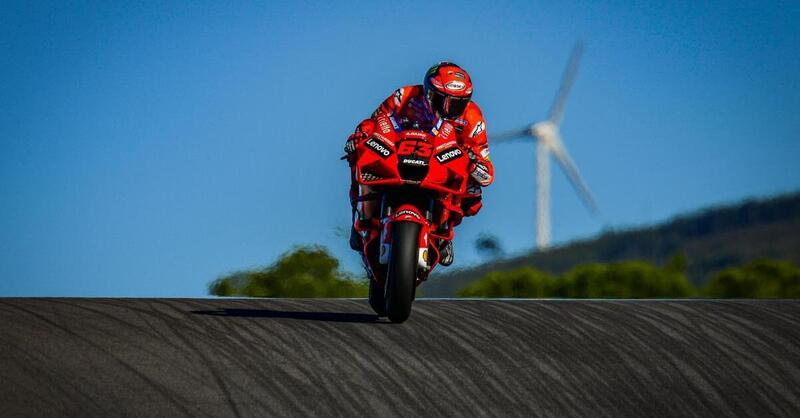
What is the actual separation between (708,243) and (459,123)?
72630mm

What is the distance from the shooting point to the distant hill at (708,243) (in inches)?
2744

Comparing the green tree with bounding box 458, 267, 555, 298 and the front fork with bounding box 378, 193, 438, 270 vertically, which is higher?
the green tree with bounding box 458, 267, 555, 298

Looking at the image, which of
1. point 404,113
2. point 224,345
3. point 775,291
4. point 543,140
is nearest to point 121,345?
point 224,345

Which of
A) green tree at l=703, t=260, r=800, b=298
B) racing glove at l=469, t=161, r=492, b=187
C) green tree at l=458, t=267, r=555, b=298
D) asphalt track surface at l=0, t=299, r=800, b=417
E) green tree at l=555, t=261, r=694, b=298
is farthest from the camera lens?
green tree at l=458, t=267, r=555, b=298

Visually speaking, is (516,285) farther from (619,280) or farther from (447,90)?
(447,90)

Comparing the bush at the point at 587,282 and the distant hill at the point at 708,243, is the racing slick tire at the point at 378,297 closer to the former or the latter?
the distant hill at the point at 708,243

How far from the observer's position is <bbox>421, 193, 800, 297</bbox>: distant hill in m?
69.7

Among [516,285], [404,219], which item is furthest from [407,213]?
[516,285]

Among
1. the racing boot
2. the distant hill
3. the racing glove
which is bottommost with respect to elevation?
the racing boot

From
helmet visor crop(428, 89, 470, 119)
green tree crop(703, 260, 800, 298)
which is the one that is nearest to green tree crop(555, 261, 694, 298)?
green tree crop(703, 260, 800, 298)

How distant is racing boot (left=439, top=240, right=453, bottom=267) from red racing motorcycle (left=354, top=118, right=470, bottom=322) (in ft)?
0.37

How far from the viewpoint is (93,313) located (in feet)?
41.4

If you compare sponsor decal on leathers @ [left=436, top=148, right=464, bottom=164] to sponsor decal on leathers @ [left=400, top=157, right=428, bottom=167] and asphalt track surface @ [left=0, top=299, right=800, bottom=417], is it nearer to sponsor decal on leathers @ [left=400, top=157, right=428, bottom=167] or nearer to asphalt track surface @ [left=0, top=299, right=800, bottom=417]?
sponsor decal on leathers @ [left=400, top=157, right=428, bottom=167]

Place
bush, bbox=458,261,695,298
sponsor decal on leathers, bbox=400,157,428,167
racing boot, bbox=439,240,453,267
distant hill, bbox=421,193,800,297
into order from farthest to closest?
1. bush, bbox=458,261,695,298
2. distant hill, bbox=421,193,800,297
3. racing boot, bbox=439,240,453,267
4. sponsor decal on leathers, bbox=400,157,428,167
